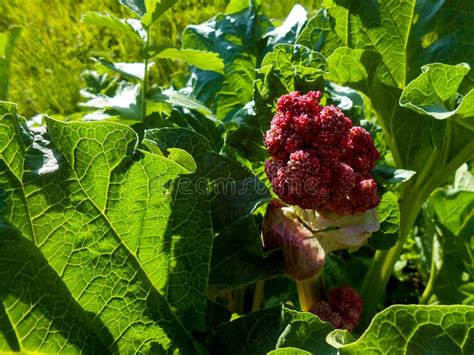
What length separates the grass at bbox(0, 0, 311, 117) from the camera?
7.44ft

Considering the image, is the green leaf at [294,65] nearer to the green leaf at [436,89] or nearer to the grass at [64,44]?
the green leaf at [436,89]

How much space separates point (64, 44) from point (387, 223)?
1.93m

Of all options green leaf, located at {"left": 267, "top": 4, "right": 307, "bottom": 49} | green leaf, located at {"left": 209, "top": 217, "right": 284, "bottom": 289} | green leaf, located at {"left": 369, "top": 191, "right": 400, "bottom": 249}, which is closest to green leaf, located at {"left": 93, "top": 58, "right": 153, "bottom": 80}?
green leaf, located at {"left": 267, "top": 4, "right": 307, "bottom": 49}

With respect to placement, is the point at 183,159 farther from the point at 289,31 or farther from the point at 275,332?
the point at 289,31

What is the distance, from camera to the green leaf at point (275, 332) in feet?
2.57

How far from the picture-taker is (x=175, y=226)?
85cm

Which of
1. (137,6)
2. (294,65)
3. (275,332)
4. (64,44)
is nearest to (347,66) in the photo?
(294,65)

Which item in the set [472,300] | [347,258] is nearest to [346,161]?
[472,300]

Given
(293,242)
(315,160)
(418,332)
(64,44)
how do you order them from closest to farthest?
1. (418,332)
2. (315,160)
3. (293,242)
4. (64,44)

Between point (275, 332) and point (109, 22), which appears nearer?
point (275, 332)

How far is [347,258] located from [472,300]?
0.46 meters

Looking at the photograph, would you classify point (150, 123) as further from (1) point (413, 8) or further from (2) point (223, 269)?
(1) point (413, 8)

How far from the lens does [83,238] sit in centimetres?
81

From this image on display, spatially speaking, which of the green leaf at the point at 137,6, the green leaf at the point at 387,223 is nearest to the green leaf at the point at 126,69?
the green leaf at the point at 137,6
